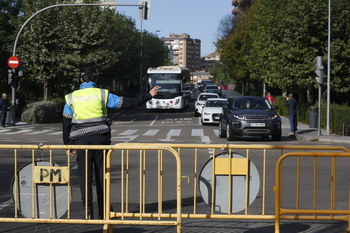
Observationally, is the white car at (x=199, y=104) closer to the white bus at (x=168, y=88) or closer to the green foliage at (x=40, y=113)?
the white bus at (x=168, y=88)

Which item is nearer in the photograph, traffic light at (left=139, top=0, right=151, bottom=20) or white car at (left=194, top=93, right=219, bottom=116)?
traffic light at (left=139, top=0, right=151, bottom=20)

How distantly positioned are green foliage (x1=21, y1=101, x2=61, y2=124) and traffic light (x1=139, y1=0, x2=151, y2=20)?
9665 millimetres

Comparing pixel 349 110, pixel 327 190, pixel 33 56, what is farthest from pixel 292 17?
pixel 327 190

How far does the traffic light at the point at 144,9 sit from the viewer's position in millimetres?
27266

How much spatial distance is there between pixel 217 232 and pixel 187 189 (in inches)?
136

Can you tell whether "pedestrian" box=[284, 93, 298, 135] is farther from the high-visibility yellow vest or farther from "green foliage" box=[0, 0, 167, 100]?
the high-visibility yellow vest

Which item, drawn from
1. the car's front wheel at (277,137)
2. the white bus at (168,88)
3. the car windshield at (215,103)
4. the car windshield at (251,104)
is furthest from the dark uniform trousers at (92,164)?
the white bus at (168,88)

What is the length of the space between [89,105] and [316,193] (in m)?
4.36

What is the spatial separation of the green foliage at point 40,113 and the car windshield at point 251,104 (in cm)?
1434

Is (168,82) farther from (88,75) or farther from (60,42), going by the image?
(88,75)

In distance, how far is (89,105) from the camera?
7.58 meters

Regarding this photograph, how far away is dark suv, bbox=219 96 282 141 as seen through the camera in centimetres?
2161

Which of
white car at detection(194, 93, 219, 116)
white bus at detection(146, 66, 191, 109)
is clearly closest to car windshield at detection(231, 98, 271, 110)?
white car at detection(194, 93, 219, 116)

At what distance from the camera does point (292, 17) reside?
113ft
